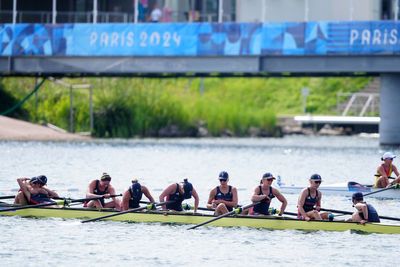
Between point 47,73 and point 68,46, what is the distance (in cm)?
271

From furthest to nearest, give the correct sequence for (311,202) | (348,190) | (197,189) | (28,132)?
(28,132) < (197,189) < (348,190) < (311,202)

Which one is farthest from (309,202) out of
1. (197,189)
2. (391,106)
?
(391,106)

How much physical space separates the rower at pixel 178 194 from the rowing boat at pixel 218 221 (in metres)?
0.57

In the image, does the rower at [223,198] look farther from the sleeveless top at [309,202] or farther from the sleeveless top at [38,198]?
the sleeveless top at [38,198]

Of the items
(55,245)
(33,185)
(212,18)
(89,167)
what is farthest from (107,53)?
(55,245)

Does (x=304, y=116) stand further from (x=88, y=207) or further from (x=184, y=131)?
(x=88, y=207)

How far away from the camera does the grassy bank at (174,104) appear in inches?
2963

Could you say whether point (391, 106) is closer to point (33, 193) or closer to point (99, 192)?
point (99, 192)

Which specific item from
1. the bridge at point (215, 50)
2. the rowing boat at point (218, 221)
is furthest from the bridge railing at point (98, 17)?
the rowing boat at point (218, 221)

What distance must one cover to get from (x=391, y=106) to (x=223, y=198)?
3025 centimetres

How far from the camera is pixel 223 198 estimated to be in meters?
34.1

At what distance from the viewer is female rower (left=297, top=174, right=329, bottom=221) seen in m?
33.2

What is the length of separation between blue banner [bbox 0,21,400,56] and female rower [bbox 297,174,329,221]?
2905cm

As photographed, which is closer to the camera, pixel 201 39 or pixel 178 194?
pixel 178 194
